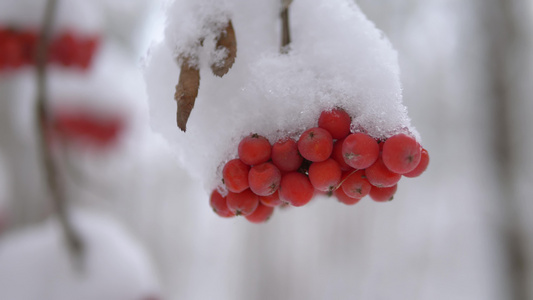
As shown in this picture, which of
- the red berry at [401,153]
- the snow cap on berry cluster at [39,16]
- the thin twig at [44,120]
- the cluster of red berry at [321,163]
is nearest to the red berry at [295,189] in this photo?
the cluster of red berry at [321,163]

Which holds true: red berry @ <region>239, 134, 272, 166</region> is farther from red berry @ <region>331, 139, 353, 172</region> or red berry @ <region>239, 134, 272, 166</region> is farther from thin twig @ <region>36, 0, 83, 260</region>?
thin twig @ <region>36, 0, 83, 260</region>

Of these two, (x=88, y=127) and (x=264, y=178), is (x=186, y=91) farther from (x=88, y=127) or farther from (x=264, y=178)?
(x=88, y=127)

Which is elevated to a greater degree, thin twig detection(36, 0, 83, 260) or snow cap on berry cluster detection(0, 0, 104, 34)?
snow cap on berry cluster detection(0, 0, 104, 34)

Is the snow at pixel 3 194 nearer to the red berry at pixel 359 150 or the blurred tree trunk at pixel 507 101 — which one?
the red berry at pixel 359 150

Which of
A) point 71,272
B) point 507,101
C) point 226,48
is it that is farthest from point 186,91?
point 507,101

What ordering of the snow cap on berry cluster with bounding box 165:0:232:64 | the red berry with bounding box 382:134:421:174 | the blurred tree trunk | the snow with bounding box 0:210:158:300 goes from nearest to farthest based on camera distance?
the red berry with bounding box 382:134:421:174
the snow cap on berry cluster with bounding box 165:0:232:64
the snow with bounding box 0:210:158:300
the blurred tree trunk

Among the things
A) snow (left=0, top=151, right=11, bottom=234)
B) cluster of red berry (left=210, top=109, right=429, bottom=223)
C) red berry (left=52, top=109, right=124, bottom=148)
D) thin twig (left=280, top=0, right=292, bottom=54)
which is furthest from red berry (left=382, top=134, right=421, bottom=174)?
snow (left=0, top=151, right=11, bottom=234)
